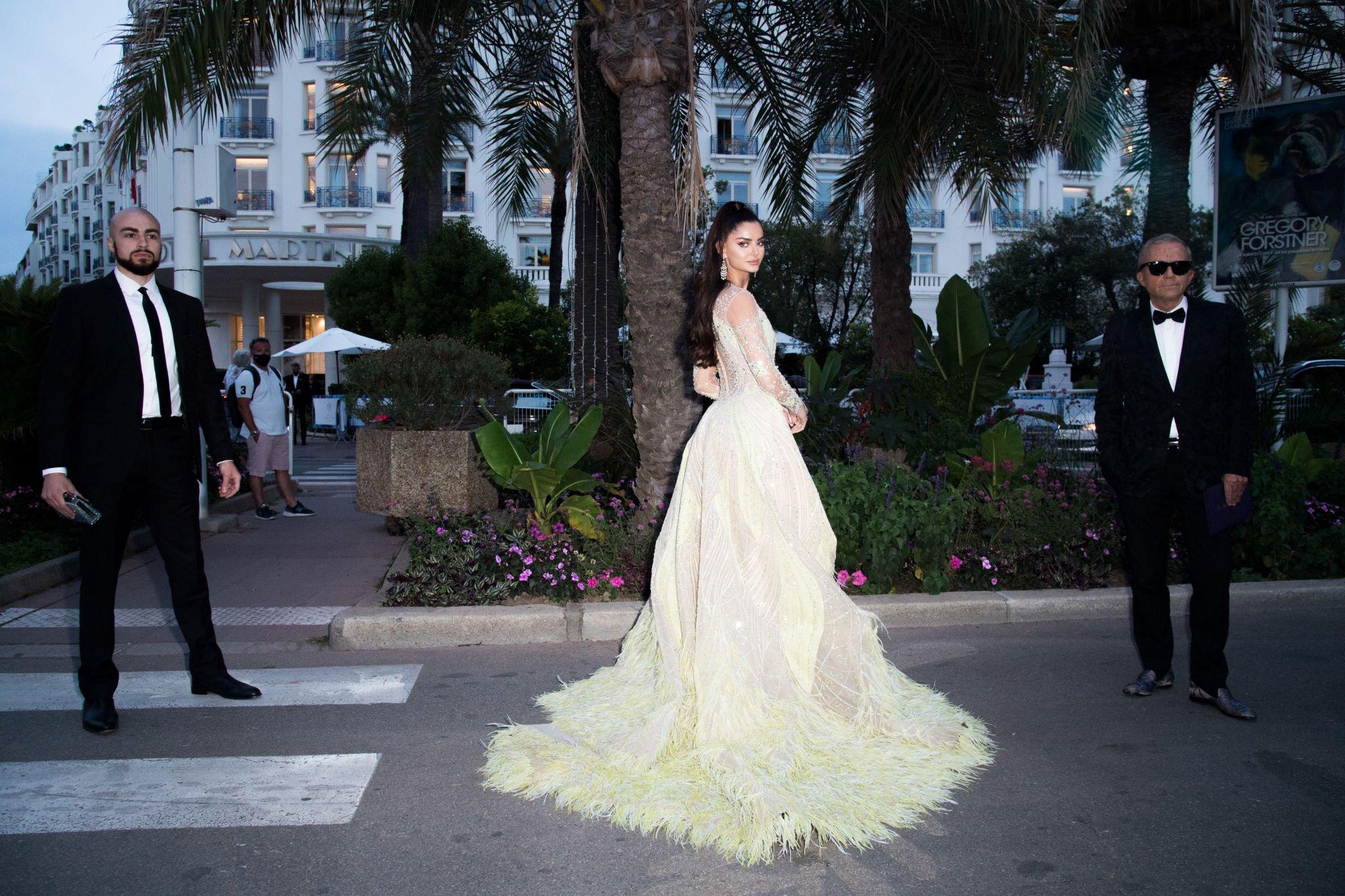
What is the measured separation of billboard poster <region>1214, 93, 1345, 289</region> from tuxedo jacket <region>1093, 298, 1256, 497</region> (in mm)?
5865

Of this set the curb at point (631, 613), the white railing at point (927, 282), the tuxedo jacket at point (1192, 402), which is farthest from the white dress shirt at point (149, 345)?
the white railing at point (927, 282)

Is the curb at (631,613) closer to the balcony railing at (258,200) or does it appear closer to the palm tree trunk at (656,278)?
the palm tree trunk at (656,278)

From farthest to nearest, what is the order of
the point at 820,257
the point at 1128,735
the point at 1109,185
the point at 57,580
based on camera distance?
the point at 1109,185 → the point at 820,257 → the point at 57,580 → the point at 1128,735

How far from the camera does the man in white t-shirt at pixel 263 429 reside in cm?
1066

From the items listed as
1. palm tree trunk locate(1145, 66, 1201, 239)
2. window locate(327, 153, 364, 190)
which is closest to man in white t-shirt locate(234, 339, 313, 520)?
palm tree trunk locate(1145, 66, 1201, 239)

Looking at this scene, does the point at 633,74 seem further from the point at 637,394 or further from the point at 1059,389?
the point at 1059,389

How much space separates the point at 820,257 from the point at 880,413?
2625cm

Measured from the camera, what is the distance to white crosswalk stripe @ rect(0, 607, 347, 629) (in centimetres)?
632

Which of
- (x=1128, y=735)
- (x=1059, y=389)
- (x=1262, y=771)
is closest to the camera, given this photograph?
(x=1262, y=771)

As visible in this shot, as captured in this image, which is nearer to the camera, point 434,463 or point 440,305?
point 434,463

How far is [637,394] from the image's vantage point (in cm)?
725

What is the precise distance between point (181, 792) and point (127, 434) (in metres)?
1.64

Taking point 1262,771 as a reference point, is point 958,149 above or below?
above

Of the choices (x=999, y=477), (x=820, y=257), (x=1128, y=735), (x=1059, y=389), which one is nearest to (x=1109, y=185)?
(x=820, y=257)
